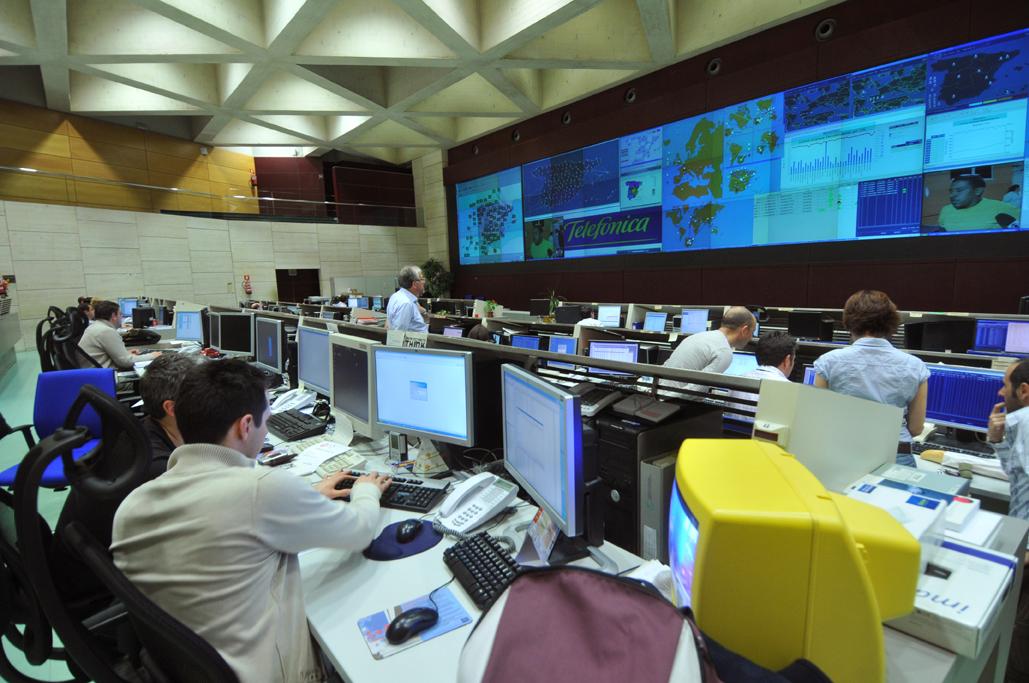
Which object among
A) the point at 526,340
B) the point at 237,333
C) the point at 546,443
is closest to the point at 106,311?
the point at 237,333

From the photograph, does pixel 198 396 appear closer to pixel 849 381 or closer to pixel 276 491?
pixel 276 491

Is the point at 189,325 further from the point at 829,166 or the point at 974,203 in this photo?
the point at 974,203

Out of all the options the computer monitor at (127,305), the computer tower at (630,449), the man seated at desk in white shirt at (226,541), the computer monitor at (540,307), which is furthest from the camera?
the computer monitor at (127,305)

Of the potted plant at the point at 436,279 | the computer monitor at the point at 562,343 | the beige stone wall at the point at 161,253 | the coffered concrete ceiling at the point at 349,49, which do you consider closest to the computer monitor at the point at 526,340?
the computer monitor at the point at 562,343

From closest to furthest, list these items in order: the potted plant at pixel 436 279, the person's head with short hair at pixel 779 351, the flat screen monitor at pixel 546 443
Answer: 1. the flat screen monitor at pixel 546 443
2. the person's head with short hair at pixel 779 351
3. the potted plant at pixel 436 279

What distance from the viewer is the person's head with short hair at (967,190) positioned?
5.09m

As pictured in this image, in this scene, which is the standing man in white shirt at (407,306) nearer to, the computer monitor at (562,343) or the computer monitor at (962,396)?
the computer monitor at (562,343)

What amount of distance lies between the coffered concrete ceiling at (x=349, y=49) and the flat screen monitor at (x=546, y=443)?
19.0ft

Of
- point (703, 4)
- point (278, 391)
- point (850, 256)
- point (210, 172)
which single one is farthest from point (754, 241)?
point (210, 172)

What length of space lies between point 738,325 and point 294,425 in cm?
256

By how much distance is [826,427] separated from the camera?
1161 millimetres

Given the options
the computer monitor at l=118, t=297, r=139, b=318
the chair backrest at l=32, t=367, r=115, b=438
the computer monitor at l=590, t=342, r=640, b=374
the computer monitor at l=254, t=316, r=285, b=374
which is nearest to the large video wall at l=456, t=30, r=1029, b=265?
the computer monitor at l=590, t=342, r=640, b=374

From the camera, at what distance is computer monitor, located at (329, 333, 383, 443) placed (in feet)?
6.64

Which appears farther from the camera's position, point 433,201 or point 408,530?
point 433,201
